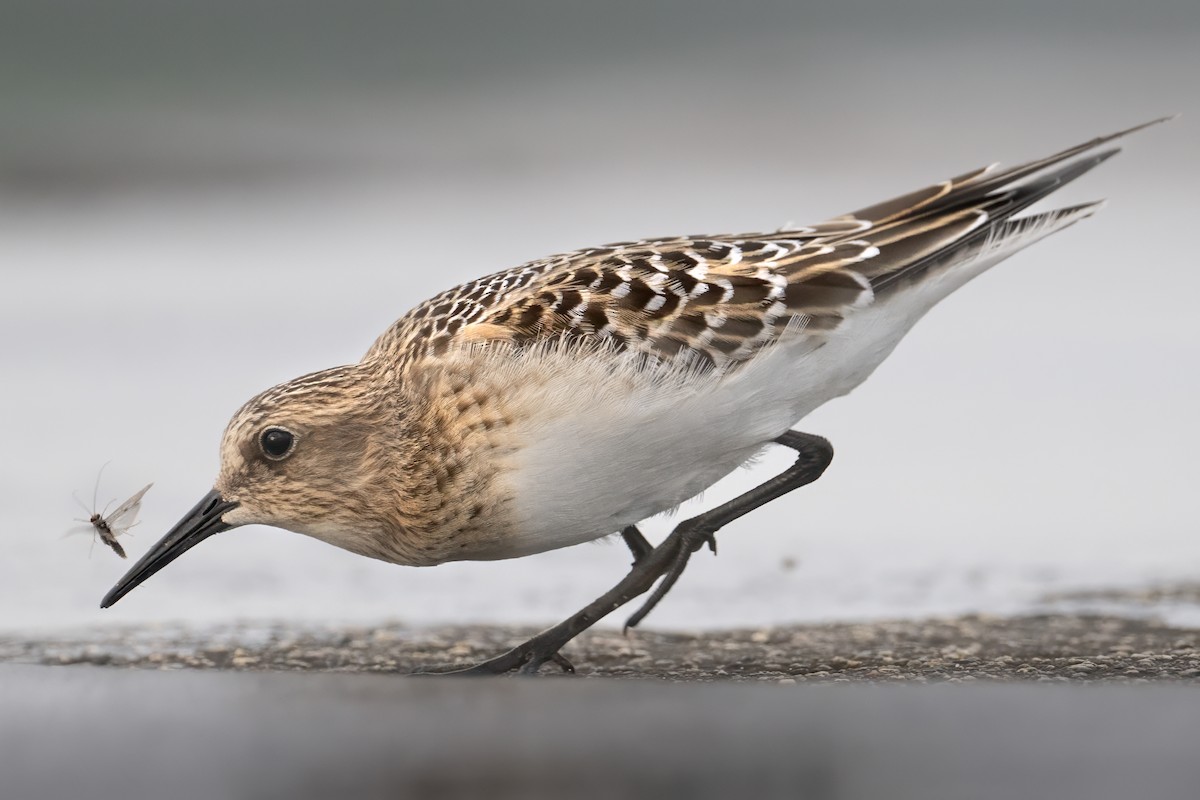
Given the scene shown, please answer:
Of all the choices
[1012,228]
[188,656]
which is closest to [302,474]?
[188,656]

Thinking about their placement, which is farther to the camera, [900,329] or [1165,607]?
[1165,607]

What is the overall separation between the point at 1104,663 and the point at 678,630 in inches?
63.9

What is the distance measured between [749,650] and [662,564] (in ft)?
1.91

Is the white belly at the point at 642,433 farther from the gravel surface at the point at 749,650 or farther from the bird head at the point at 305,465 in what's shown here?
the gravel surface at the point at 749,650

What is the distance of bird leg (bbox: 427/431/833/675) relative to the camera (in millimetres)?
4633

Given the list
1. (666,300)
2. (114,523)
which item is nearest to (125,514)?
(114,523)

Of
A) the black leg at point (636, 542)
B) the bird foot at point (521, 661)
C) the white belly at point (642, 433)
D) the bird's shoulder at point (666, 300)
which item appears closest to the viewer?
the white belly at point (642, 433)

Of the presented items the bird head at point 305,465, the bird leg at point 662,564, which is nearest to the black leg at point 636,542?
the bird leg at point 662,564

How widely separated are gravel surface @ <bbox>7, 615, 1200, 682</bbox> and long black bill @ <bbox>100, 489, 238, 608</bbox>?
267 mm

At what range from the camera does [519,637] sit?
18.4 ft

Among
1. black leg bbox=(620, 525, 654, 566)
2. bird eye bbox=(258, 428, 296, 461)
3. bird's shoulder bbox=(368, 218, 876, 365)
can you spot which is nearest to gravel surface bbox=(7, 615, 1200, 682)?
black leg bbox=(620, 525, 654, 566)

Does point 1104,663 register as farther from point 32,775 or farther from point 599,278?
point 32,775

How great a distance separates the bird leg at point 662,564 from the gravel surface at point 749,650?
20cm

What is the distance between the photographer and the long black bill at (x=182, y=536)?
4.60m
